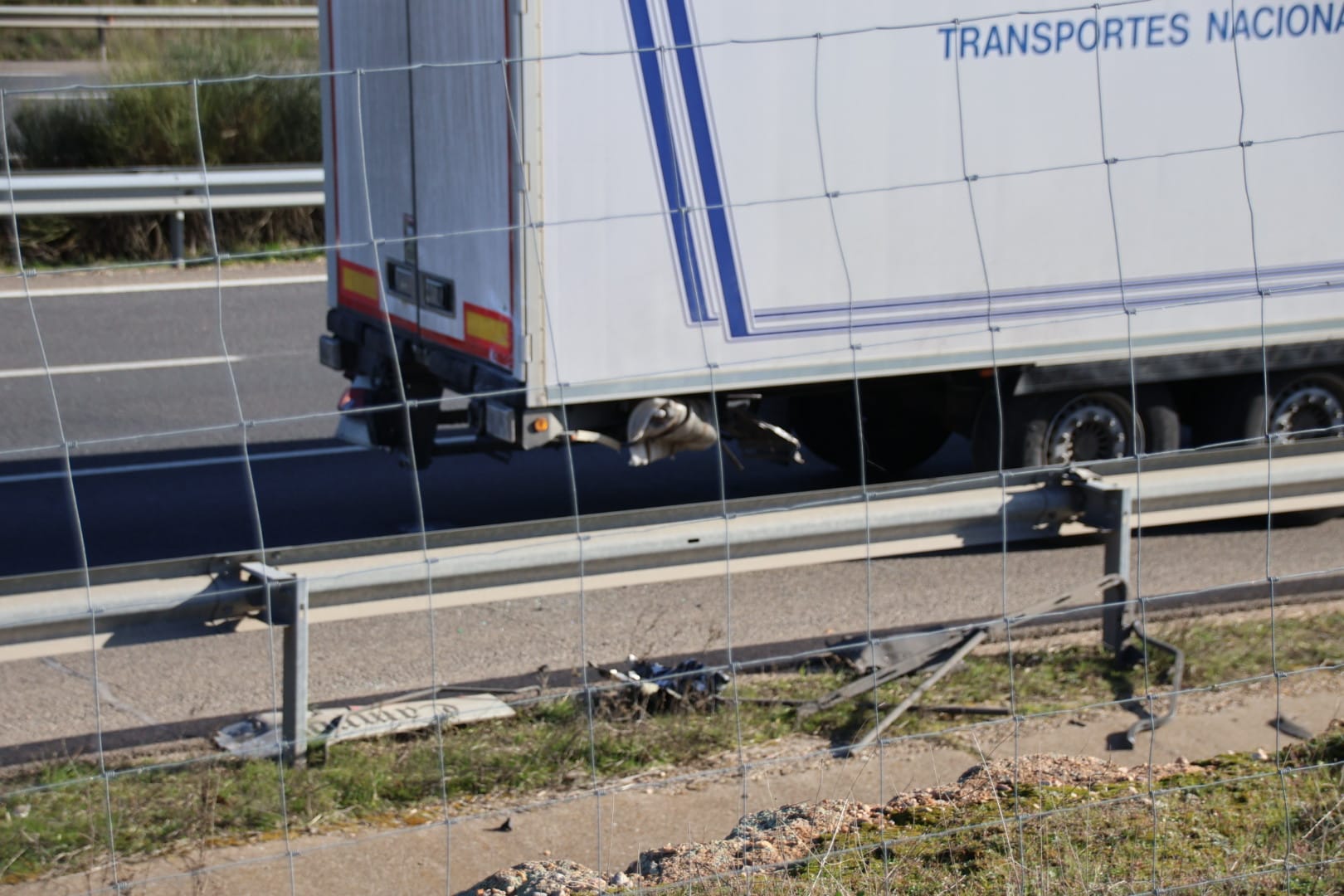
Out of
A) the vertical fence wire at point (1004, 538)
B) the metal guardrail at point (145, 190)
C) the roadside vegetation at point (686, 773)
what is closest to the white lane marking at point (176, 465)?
the vertical fence wire at point (1004, 538)

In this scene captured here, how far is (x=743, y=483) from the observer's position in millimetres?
8961

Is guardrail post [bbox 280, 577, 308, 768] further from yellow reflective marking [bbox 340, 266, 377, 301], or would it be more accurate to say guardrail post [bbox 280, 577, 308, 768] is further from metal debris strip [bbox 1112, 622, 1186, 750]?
yellow reflective marking [bbox 340, 266, 377, 301]

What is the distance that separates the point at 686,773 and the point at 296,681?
1241 millimetres

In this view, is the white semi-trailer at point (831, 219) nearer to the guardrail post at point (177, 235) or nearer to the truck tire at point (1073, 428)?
the truck tire at point (1073, 428)

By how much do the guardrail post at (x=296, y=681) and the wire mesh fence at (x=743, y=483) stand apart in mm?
16

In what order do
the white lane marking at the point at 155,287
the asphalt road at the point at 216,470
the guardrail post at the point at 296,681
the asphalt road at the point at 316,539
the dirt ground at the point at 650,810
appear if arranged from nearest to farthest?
the dirt ground at the point at 650,810, the guardrail post at the point at 296,681, the asphalt road at the point at 316,539, the asphalt road at the point at 216,470, the white lane marking at the point at 155,287

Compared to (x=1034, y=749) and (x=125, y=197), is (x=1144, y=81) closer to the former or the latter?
(x=1034, y=749)

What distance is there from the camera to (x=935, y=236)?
7449mm

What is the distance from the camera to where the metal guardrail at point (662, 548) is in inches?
178

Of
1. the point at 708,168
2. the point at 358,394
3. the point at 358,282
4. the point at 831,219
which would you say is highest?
the point at 708,168

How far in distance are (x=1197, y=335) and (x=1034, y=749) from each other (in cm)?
353

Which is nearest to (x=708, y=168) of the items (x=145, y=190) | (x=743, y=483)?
(x=743, y=483)

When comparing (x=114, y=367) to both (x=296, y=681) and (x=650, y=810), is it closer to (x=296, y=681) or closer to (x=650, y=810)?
(x=296, y=681)

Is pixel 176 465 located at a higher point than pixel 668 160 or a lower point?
lower
